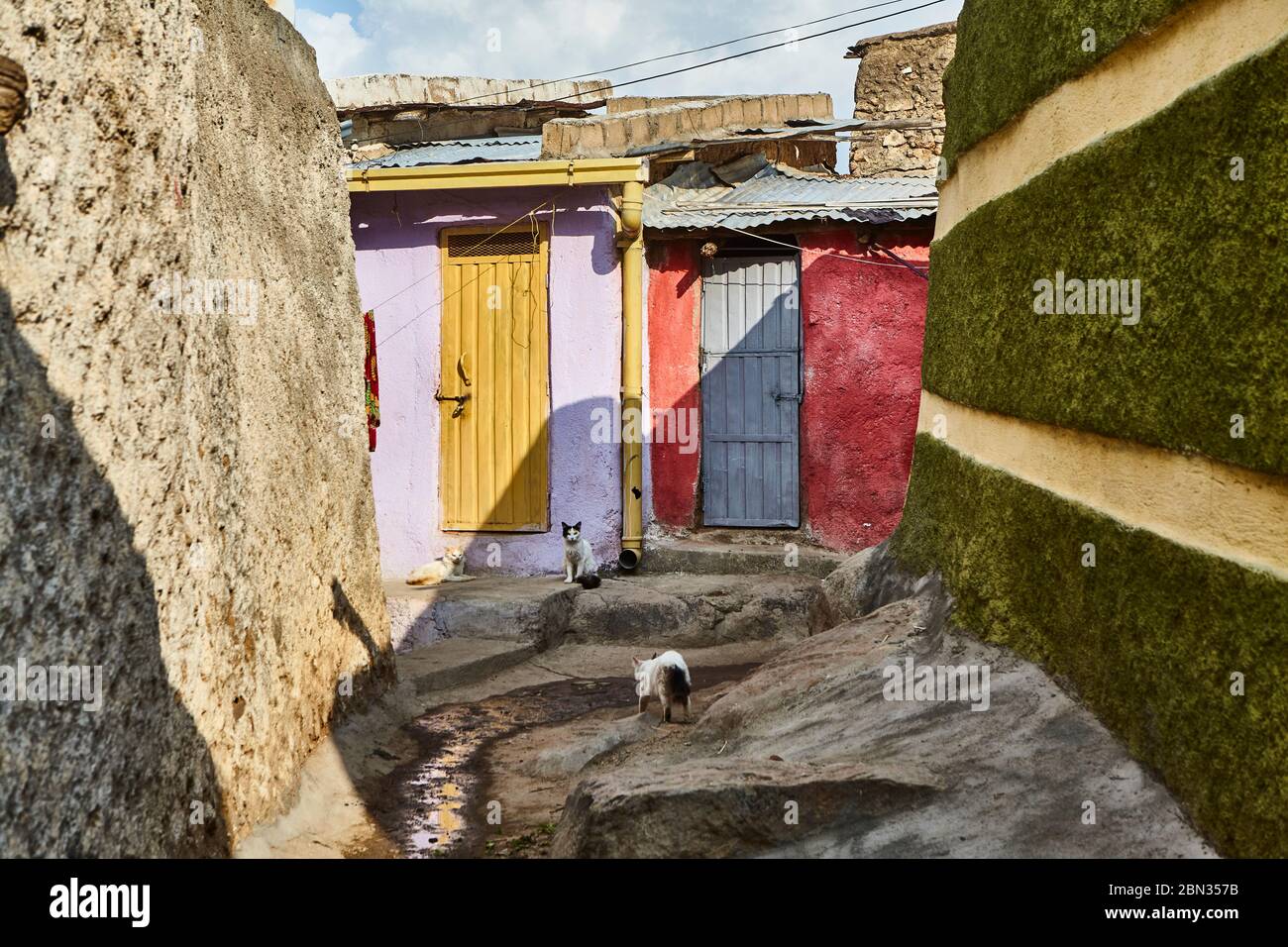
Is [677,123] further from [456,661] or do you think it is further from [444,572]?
[456,661]

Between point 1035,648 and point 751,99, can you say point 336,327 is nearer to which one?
point 1035,648

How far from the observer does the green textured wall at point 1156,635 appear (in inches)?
102

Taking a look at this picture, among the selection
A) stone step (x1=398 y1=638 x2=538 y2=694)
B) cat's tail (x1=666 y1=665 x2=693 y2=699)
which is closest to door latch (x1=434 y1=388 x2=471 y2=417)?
stone step (x1=398 y1=638 x2=538 y2=694)

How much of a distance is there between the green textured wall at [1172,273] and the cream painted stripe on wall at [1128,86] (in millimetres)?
78

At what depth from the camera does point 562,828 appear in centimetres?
418

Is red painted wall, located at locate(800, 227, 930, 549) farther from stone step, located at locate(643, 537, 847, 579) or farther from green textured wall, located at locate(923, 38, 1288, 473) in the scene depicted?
green textured wall, located at locate(923, 38, 1288, 473)

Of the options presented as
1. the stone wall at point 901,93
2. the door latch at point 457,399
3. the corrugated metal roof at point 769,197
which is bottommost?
the door latch at point 457,399

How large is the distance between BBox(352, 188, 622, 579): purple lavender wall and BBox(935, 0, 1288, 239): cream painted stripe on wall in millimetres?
4994

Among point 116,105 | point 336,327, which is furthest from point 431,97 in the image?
point 116,105

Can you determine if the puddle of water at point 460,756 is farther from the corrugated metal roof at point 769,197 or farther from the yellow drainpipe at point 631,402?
the corrugated metal roof at point 769,197

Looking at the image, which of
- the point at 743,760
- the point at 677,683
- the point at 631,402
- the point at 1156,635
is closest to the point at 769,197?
the point at 631,402

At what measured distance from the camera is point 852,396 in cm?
1008

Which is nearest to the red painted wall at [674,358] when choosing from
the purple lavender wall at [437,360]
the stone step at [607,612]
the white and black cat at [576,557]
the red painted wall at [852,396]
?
the red painted wall at [852,396]
